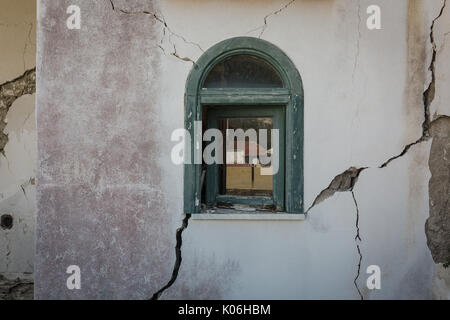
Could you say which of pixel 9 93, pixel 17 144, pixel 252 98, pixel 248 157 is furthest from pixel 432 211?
pixel 9 93

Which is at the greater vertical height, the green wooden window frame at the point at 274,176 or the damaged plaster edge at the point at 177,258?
the green wooden window frame at the point at 274,176

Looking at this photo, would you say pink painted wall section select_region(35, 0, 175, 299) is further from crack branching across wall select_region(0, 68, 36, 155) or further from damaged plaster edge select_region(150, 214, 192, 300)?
crack branching across wall select_region(0, 68, 36, 155)

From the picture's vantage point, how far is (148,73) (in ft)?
10.4

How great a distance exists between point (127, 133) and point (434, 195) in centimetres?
263

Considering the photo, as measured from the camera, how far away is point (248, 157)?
3379 mm

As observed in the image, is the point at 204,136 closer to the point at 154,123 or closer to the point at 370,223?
the point at 154,123

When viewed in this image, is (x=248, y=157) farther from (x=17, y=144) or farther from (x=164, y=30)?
(x=17, y=144)

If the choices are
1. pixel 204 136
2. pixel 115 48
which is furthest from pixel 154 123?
pixel 115 48

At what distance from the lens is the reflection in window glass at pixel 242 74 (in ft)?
10.7

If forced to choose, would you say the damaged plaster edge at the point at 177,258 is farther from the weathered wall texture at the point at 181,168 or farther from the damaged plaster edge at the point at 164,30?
the damaged plaster edge at the point at 164,30

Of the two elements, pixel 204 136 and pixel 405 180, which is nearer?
pixel 405 180

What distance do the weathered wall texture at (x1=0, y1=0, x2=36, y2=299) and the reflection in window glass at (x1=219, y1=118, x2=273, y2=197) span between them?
250 centimetres

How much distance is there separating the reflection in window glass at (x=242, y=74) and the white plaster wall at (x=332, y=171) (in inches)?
8.3

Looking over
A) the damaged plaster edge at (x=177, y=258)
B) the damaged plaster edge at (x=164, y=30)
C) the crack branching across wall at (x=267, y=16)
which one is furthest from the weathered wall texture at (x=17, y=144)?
the crack branching across wall at (x=267, y=16)
